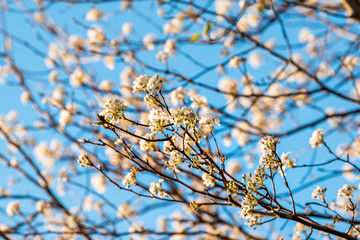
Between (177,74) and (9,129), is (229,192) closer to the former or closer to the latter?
(177,74)

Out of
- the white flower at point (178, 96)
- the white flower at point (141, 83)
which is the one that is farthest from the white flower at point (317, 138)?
the white flower at point (178, 96)

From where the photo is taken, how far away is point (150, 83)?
220 centimetres

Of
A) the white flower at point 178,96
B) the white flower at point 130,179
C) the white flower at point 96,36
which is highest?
the white flower at point 96,36

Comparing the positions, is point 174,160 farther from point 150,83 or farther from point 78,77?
point 78,77

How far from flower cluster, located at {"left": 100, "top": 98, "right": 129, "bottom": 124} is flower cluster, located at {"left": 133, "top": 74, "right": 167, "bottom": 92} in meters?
0.17

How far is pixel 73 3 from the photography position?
15.6 ft

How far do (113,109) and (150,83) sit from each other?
0.29 m

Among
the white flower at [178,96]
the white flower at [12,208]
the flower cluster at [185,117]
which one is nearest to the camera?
the flower cluster at [185,117]

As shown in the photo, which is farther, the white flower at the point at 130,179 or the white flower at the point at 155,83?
the white flower at the point at 130,179

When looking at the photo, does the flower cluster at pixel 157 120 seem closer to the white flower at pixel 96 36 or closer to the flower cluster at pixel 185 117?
the flower cluster at pixel 185 117

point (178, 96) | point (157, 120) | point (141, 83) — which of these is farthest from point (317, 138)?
point (178, 96)

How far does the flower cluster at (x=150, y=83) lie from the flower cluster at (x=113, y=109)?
17 centimetres

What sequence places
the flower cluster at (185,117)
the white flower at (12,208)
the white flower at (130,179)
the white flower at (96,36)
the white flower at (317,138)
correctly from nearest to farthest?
the flower cluster at (185,117)
the white flower at (130,179)
the white flower at (317,138)
the white flower at (12,208)
the white flower at (96,36)

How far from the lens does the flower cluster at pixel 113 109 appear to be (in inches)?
84.9
